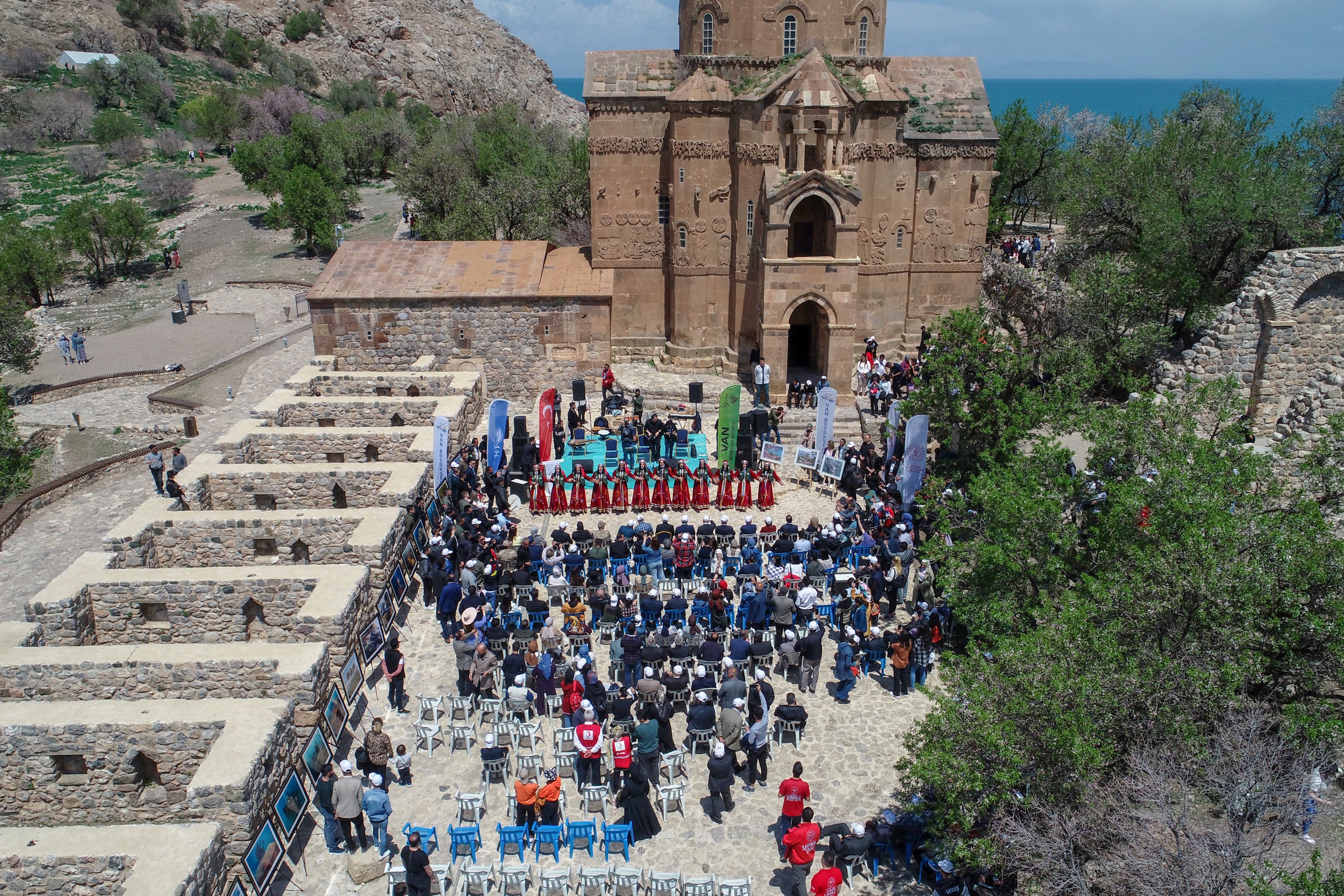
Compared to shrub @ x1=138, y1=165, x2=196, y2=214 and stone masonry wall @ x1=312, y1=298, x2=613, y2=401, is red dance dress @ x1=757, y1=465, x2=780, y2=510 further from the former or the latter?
shrub @ x1=138, y1=165, x2=196, y2=214

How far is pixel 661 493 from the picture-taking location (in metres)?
26.0

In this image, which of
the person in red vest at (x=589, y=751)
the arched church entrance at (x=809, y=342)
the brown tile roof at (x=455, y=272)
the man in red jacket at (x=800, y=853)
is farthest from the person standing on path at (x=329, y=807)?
the arched church entrance at (x=809, y=342)

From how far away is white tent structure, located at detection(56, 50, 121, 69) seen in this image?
3479 inches

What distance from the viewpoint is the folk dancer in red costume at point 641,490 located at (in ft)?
85.3

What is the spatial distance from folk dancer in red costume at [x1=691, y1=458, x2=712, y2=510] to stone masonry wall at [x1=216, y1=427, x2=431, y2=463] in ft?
24.4

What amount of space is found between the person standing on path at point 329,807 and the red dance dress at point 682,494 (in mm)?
12942

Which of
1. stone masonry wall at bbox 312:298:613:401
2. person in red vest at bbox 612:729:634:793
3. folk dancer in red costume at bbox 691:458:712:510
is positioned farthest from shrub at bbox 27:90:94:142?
person in red vest at bbox 612:729:634:793

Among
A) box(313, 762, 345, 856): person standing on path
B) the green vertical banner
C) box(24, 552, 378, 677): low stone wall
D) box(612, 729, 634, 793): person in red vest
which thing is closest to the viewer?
box(313, 762, 345, 856): person standing on path

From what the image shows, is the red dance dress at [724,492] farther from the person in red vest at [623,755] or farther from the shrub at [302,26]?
the shrub at [302,26]

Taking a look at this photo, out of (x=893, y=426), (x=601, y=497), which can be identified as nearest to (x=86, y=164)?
(x=601, y=497)

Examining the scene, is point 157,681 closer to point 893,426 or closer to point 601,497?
point 601,497

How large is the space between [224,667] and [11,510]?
50.6 ft

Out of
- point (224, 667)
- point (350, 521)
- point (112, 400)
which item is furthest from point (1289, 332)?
point (112, 400)

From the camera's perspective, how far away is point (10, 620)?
22.5 m
